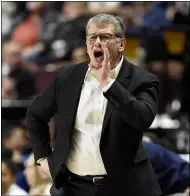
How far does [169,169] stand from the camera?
14.7 ft

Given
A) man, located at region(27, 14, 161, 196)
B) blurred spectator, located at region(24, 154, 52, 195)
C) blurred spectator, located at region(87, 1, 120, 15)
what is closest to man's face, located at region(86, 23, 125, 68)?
man, located at region(27, 14, 161, 196)

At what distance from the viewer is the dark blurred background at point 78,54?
6117mm

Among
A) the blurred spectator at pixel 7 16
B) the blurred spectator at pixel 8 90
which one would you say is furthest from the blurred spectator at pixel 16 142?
the blurred spectator at pixel 7 16

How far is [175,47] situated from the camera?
25.5 feet

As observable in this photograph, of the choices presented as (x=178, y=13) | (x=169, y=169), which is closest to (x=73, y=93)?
(x=169, y=169)

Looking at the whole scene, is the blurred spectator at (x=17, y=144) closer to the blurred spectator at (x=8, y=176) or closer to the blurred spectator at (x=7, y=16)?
the blurred spectator at (x=8, y=176)

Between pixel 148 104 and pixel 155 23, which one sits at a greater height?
pixel 148 104

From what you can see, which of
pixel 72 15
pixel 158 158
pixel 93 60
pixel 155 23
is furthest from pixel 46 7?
pixel 93 60

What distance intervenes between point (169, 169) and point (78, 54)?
3309 mm

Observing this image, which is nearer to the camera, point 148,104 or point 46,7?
point 148,104

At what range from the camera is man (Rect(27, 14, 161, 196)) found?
8.82ft

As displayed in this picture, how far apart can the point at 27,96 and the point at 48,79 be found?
0.40 metres

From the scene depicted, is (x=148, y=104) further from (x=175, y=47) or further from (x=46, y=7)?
(x=46, y=7)

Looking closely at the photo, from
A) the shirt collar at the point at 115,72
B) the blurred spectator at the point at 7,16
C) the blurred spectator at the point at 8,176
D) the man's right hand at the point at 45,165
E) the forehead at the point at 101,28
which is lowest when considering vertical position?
the blurred spectator at the point at 7,16
